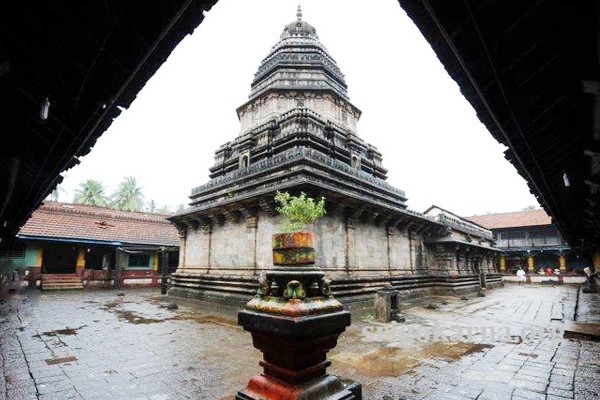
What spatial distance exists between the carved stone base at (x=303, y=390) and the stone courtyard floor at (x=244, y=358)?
1546 mm

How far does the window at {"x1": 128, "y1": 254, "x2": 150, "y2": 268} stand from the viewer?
81.7ft

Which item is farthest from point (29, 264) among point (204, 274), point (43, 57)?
point (43, 57)

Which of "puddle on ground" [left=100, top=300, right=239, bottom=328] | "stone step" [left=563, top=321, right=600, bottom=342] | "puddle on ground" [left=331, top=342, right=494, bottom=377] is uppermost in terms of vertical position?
"stone step" [left=563, top=321, right=600, bottom=342]

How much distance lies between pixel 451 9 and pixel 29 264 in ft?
87.5

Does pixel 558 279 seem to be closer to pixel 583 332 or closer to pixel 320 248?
pixel 583 332

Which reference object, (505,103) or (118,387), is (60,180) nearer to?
(118,387)

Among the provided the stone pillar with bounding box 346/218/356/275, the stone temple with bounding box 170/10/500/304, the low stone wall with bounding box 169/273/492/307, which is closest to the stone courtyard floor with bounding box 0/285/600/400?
the low stone wall with bounding box 169/273/492/307

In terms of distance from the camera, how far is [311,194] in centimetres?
1091

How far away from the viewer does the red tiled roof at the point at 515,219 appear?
39.2 metres

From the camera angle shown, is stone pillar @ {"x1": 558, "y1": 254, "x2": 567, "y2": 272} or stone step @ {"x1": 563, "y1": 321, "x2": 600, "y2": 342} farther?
stone pillar @ {"x1": 558, "y1": 254, "x2": 567, "y2": 272}

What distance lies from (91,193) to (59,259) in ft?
97.6

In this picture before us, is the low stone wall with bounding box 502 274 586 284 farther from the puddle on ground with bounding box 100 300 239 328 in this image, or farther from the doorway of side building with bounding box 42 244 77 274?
the doorway of side building with bounding box 42 244 77 274

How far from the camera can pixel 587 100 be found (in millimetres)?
3594

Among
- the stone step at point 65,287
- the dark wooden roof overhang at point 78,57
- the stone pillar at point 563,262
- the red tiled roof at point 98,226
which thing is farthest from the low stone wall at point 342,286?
the stone pillar at point 563,262
